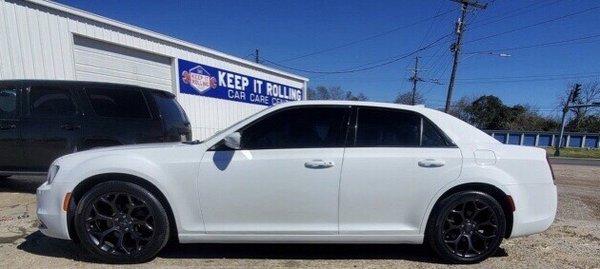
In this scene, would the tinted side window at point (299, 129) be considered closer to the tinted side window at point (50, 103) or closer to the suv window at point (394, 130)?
the suv window at point (394, 130)

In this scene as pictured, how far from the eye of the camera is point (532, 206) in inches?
136

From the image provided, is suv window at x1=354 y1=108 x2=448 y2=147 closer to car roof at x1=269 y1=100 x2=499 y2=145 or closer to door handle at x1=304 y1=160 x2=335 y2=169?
car roof at x1=269 y1=100 x2=499 y2=145

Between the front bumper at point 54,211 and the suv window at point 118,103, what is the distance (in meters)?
2.39

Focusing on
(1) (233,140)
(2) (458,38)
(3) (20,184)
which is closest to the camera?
(1) (233,140)

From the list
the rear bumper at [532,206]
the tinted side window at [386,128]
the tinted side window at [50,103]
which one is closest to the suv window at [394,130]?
the tinted side window at [386,128]

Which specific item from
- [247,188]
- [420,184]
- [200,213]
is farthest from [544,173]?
[200,213]

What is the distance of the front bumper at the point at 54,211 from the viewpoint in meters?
3.28

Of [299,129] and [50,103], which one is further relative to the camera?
[50,103]

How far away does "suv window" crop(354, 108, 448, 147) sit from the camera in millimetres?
3430

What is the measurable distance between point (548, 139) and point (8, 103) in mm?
63828

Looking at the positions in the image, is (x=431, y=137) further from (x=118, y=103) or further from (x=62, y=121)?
(x=62, y=121)

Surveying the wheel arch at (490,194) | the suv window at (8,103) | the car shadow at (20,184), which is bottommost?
the car shadow at (20,184)

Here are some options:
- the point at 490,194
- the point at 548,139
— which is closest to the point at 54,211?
the point at 490,194

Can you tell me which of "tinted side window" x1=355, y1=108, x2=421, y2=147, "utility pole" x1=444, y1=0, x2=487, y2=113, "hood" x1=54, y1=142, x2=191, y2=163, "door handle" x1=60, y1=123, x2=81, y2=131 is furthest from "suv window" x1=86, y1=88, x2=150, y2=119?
"utility pole" x1=444, y1=0, x2=487, y2=113
